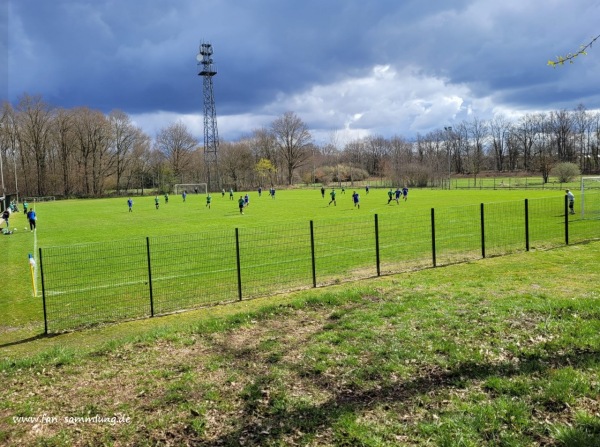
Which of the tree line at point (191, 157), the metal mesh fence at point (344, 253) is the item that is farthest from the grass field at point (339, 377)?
the tree line at point (191, 157)

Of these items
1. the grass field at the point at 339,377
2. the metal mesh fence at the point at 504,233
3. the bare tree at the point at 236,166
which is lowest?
the metal mesh fence at the point at 504,233

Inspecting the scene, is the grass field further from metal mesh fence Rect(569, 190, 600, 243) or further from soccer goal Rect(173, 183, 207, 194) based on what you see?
soccer goal Rect(173, 183, 207, 194)

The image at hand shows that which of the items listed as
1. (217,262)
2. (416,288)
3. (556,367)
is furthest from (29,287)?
(556,367)

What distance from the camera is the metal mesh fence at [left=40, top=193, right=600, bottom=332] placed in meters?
12.3

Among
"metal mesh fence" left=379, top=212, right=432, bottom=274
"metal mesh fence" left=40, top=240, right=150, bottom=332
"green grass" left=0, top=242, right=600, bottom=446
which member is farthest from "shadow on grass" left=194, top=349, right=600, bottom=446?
"metal mesh fence" left=379, top=212, right=432, bottom=274

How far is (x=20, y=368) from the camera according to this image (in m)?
6.44

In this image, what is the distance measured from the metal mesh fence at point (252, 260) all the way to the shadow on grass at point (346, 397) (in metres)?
6.76

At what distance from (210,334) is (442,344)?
11.5 ft

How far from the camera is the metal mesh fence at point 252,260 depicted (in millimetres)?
12336

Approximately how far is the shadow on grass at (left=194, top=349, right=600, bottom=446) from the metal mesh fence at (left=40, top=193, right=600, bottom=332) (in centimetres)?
676

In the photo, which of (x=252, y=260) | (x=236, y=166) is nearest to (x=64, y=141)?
(x=236, y=166)

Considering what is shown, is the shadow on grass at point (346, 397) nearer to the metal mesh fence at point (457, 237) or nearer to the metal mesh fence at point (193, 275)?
the metal mesh fence at point (193, 275)

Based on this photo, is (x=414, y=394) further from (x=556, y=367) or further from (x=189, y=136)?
(x=189, y=136)

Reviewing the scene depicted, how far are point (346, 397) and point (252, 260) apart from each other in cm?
1299
